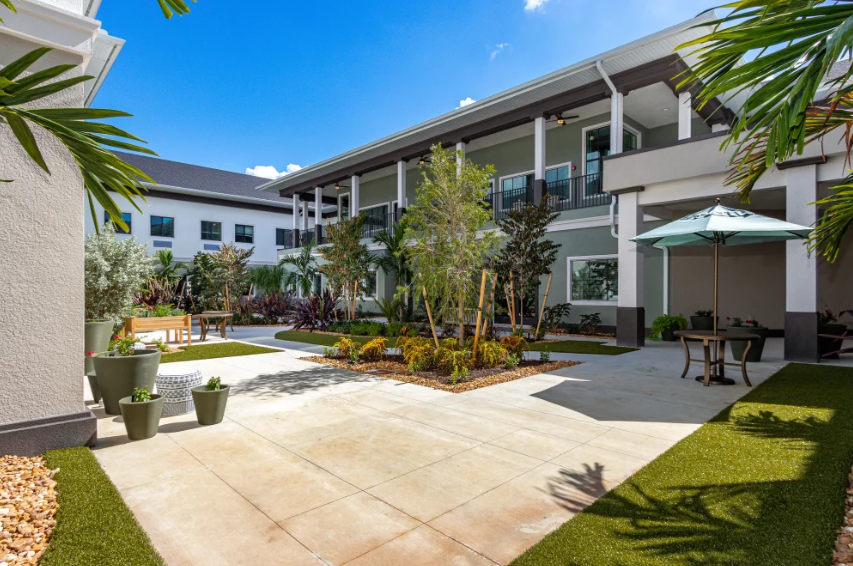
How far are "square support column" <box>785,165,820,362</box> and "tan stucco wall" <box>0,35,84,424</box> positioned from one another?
11048 millimetres

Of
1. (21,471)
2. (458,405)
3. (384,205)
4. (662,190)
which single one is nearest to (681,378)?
(458,405)

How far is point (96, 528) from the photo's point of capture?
272 cm

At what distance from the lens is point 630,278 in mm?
11117

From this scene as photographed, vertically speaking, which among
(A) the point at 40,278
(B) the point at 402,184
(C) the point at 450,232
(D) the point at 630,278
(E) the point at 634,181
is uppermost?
(B) the point at 402,184

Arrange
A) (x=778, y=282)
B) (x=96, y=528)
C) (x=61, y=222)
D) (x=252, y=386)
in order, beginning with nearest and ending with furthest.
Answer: (x=96, y=528) → (x=61, y=222) → (x=252, y=386) → (x=778, y=282)

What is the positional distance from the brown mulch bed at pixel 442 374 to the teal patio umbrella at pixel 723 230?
271 cm

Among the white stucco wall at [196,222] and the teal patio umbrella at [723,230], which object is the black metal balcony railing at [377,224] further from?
the teal patio umbrella at [723,230]

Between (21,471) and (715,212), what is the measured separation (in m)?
8.75

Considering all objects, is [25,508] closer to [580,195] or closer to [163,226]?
[580,195]

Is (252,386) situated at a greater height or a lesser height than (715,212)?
lesser

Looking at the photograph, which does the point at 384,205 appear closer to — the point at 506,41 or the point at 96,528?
the point at 506,41

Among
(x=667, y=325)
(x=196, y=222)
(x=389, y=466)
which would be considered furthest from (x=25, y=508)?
(x=196, y=222)

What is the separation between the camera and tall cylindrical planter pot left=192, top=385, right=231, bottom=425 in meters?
4.86

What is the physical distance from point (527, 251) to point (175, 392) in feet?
29.7
